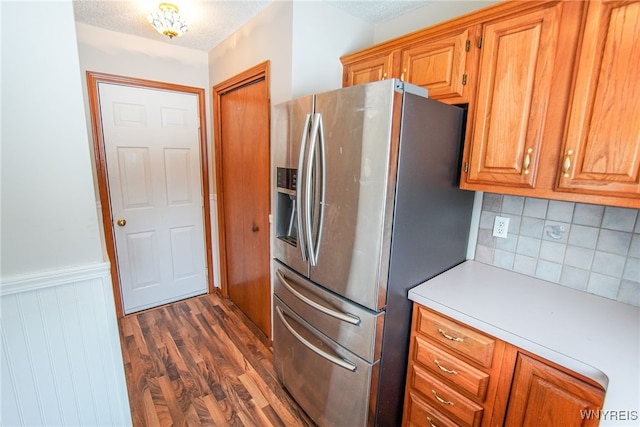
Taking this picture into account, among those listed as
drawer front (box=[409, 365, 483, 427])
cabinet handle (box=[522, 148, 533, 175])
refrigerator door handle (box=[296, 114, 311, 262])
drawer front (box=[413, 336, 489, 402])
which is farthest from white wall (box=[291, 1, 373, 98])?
drawer front (box=[409, 365, 483, 427])

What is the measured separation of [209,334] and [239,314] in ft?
1.14

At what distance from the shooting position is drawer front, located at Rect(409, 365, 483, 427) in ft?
3.90

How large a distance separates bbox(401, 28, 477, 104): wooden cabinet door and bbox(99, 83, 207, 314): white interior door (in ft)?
6.78

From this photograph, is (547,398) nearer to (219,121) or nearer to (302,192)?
(302,192)

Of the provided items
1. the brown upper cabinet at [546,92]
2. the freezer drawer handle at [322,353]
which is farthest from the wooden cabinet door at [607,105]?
the freezer drawer handle at [322,353]

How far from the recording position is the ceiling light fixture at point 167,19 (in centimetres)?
177

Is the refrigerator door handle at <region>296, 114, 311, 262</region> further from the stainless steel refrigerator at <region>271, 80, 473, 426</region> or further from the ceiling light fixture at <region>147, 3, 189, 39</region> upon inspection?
the ceiling light fixture at <region>147, 3, 189, 39</region>

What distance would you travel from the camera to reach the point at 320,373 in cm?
150

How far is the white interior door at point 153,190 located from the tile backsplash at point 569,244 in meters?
2.49

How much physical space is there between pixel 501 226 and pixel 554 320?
1.92 ft

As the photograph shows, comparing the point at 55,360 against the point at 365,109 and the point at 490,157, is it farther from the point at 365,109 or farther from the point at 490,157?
the point at 490,157

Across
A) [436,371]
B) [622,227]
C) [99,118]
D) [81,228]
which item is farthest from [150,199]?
[622,227]

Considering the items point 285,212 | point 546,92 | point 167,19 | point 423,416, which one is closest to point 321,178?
point 285,212

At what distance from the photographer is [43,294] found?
3.59 ft
